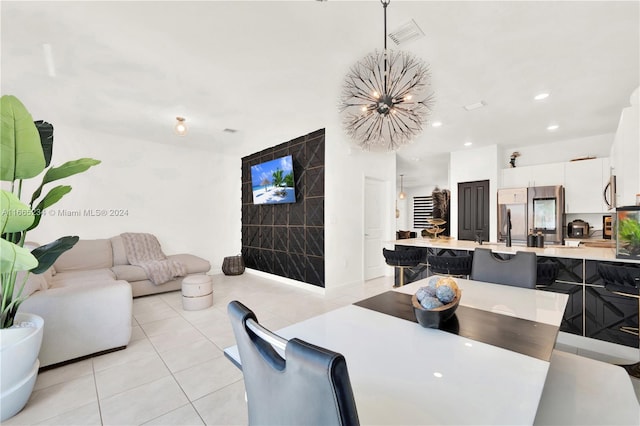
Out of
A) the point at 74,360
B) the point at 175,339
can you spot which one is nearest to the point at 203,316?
the point at 175,339

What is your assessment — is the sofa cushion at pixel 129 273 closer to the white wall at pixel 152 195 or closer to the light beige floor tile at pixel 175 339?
the white wall at pixel 152 195

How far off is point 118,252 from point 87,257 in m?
0.42

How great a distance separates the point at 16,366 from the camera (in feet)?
5.52

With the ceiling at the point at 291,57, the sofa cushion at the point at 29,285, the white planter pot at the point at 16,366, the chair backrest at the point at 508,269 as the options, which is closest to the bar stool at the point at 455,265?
the chair backrest at the point at 508,269

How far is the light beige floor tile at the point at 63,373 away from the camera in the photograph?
6.82 ft

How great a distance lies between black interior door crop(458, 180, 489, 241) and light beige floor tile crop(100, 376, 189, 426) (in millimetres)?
5549

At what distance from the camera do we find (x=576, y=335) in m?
2.68

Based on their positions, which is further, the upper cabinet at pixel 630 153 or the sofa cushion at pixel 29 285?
the upper cabinet at pixel 630 153

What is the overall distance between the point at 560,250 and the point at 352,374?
318 centimetres

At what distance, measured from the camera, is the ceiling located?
6.29 ft

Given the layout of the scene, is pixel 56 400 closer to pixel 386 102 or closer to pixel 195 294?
pixel 195 294

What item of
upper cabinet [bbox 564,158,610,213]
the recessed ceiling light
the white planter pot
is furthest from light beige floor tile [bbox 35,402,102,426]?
upper cabinet [bbox 564,158,610,213]

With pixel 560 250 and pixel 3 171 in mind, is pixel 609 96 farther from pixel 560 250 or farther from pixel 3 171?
pixel 3 171

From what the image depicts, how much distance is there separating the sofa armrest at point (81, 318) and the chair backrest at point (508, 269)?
316 centimetres
